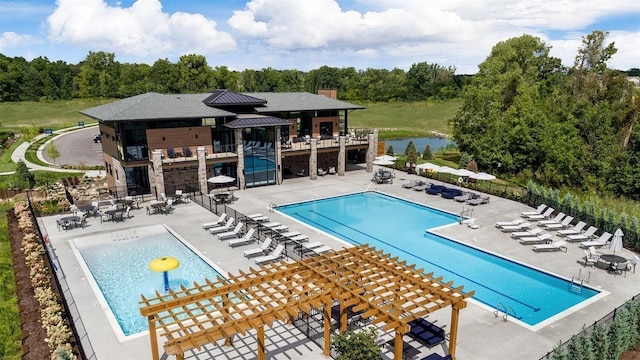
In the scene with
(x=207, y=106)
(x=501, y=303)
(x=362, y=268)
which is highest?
(x=207, y=106)

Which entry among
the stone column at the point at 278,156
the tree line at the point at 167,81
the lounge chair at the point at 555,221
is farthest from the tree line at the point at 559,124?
the tree line at the point at 167,81

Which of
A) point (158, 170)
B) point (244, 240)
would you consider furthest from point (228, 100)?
point (244, 240)

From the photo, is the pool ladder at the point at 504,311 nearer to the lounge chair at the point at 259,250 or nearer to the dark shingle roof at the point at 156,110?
the lounge chair at the point at 259,250

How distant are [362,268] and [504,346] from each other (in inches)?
194

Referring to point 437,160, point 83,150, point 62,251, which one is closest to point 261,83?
point 83,150

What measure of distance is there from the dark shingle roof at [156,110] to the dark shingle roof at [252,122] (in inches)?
30.4

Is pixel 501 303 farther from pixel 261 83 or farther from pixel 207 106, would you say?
pixel 261 83

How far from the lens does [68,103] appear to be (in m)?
92.4

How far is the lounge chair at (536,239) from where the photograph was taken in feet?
69.2

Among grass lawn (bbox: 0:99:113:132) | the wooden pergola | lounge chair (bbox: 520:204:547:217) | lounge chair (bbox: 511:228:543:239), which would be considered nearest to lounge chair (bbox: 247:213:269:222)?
the wooden pergola

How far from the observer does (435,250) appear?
21.2m

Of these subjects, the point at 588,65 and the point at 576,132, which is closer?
the point at 576,132

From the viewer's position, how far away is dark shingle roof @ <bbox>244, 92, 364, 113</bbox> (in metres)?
34.2

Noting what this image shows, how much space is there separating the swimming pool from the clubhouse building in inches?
255
